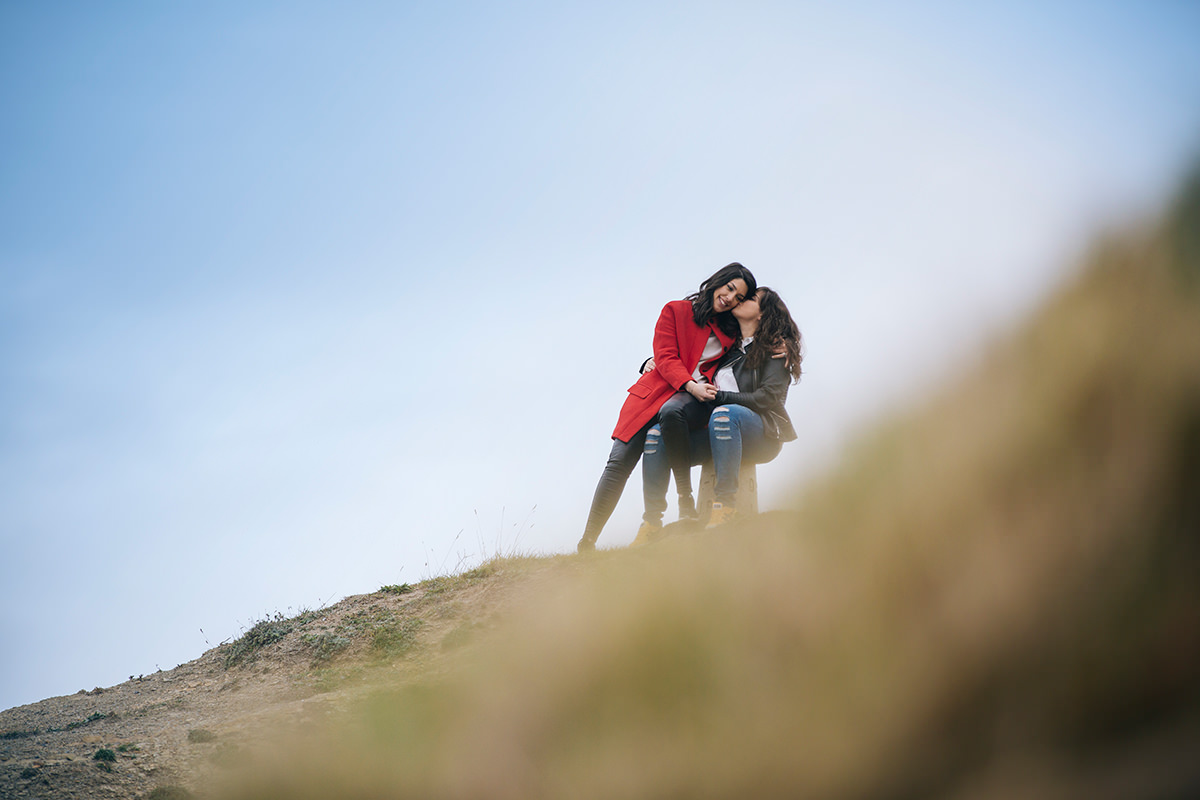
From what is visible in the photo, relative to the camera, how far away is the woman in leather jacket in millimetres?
4746

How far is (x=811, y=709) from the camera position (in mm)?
995

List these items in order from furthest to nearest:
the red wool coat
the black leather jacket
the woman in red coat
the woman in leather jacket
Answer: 1. the red wool coat
2. the woman in red coat
3. the black leather jacket
4. the woman in leather jacket

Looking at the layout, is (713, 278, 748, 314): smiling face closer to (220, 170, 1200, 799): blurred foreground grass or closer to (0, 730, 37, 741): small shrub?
(220, 170, 1200, 799): blurred foreground grass

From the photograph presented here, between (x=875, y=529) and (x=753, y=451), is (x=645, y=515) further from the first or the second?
(x=875, y=529)

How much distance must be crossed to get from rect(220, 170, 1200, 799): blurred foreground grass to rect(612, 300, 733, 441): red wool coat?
12.8 ft

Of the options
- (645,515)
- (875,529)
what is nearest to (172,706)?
(645,515)

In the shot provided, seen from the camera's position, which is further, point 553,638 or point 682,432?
point 682,432

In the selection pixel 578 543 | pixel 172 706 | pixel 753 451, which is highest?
pixel 753 451

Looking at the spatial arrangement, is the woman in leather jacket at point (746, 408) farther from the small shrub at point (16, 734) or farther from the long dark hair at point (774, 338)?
the small shrub at point (16, 734)

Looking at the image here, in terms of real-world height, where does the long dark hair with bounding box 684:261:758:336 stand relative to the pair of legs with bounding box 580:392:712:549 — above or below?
above

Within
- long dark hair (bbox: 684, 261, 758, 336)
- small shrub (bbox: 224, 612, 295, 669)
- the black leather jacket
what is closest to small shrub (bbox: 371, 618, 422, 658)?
small shrub (bbox: 224, 612, 295, 669)

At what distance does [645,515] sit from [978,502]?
13.9 ft

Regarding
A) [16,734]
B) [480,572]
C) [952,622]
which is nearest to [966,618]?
[952,622]

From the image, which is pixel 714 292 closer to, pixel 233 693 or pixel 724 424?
pixel 724 424
